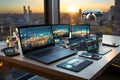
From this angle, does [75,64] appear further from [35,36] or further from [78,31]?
[78,31]

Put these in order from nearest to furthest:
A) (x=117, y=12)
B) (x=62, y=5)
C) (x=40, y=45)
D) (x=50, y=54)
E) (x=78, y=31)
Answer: (x=50, y=54) → (x=40, y=45) → (x=78, y=31) → (x=117, y=12) → (x=62, y=5)

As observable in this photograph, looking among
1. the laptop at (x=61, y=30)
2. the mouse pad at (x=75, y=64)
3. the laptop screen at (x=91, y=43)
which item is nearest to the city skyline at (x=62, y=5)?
the laptop at (x=61, y=30)

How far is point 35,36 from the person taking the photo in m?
1.55

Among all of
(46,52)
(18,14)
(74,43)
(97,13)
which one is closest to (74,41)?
(74,43)

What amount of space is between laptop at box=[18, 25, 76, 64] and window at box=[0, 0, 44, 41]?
29.8 inches

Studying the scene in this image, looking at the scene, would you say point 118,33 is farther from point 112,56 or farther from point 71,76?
point 71,76

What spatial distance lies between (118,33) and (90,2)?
2.34ft

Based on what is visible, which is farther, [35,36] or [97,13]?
[97,13]

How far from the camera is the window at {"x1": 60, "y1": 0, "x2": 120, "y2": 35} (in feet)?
8.62

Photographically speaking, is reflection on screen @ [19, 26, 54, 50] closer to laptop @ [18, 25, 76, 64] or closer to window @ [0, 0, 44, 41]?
laptop @ [18, 25, 76, 64]

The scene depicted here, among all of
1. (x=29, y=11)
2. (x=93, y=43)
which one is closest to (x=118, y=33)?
(x=93, y=43)

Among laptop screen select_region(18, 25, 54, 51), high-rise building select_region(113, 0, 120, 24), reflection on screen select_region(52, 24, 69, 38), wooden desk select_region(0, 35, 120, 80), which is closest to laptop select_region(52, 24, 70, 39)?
reflection on screen select_region(52, 24, 69, 38)

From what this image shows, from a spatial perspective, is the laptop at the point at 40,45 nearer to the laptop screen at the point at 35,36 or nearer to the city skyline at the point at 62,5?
the laptop screen at the point at 35,36

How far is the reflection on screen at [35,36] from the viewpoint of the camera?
57.4 inches
